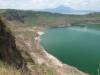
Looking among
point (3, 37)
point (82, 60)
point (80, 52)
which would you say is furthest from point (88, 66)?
point (3, 37)

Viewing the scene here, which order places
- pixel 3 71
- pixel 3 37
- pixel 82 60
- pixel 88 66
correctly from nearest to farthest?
1. pixel 3 71
2. pixel 3 37
3. pixel 88 66
4. pixel 82 60

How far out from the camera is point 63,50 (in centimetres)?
7525

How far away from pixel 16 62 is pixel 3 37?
4.97ft

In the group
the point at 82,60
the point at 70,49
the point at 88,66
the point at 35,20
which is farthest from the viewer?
the point at 35,20

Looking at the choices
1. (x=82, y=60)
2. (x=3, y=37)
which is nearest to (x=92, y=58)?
(x=82, y=60)

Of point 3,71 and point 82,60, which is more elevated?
point 3,71

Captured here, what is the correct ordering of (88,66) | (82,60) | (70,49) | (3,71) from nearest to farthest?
1. (3,71)
2. (88,66)
3. (82,60)
4. (70,49)

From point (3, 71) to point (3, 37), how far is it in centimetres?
375

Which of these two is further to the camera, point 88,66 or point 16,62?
point 88,66

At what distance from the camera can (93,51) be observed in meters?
71.4

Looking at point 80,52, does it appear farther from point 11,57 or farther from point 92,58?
point 11,57

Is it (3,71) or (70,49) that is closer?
(3,71)

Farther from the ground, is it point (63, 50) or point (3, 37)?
point (3, 37)

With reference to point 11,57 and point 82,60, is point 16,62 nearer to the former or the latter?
point 11,57
